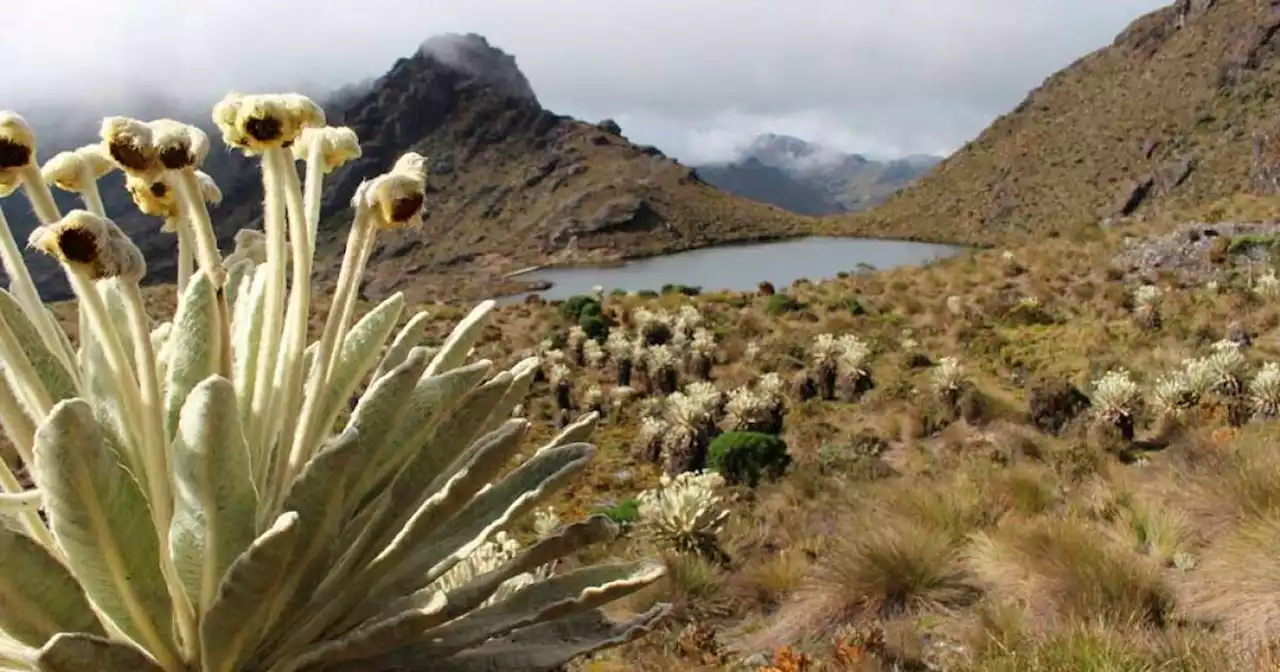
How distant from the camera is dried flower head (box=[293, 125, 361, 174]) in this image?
5.27 feet

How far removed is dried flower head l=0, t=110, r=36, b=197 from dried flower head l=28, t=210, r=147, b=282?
0.18m

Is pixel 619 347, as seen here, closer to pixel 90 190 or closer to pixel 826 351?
pixel 826 351

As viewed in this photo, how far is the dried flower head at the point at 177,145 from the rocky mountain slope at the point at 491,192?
59760 mm

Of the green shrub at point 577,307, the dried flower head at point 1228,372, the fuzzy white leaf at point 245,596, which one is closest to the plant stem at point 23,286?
the fuzzy white leaf at point 245,596

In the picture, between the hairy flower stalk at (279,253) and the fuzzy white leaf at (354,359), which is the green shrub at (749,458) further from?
the hairy flower stalk at (279,253)

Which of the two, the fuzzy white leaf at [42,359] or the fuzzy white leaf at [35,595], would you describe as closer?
the fuzzy white leaf at [35,595]

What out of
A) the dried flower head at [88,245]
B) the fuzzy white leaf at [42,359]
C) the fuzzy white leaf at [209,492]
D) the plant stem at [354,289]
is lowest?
the fuzzy white leaf at [209,492]

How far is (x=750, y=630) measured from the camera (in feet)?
15.9

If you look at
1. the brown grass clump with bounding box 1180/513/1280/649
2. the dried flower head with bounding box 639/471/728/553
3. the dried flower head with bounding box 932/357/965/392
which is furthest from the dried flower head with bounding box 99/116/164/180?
the dried flower head with bounding box 932/357/965/392

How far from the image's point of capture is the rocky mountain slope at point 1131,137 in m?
49.2

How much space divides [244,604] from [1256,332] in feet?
46.8

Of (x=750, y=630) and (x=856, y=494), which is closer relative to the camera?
(x=750, y=630)

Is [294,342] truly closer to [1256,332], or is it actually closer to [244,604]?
[244,604]

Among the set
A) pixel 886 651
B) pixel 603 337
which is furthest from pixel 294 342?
pixel 603 337
